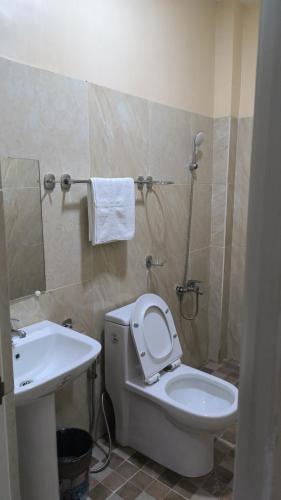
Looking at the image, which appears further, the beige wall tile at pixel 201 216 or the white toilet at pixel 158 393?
the beige wall tile at pixel 201 216

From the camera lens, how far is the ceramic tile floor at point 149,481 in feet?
5.53

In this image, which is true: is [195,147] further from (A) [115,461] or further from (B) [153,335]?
(A) [115,461]

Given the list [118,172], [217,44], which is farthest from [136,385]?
[217,44]

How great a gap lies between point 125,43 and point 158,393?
6.16 ft

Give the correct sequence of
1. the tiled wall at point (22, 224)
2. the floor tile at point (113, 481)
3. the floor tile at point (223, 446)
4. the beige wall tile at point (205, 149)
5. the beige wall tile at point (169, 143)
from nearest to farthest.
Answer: the tiled wall at point (22, 224) < the floor tile at point (113, 481) < the floor tile at point (223, 446) < the beige wall tile at point (169, 143) < the beige wall tile at point (205, 149)

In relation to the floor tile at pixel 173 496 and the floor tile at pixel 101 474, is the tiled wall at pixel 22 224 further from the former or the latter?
the floor tile at pixel 173 496

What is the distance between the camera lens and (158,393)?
179 cm

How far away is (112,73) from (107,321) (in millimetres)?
1337

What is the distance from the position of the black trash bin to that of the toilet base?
0.31 m

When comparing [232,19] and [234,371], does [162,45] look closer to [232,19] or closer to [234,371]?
[232,19]

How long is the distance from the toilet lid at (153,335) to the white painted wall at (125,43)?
122 cm

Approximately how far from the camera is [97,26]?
172 centimetres

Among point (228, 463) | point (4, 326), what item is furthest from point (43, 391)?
point (228, 463)

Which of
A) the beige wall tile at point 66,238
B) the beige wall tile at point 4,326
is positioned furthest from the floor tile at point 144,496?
the beige wall tile at point 4,326
